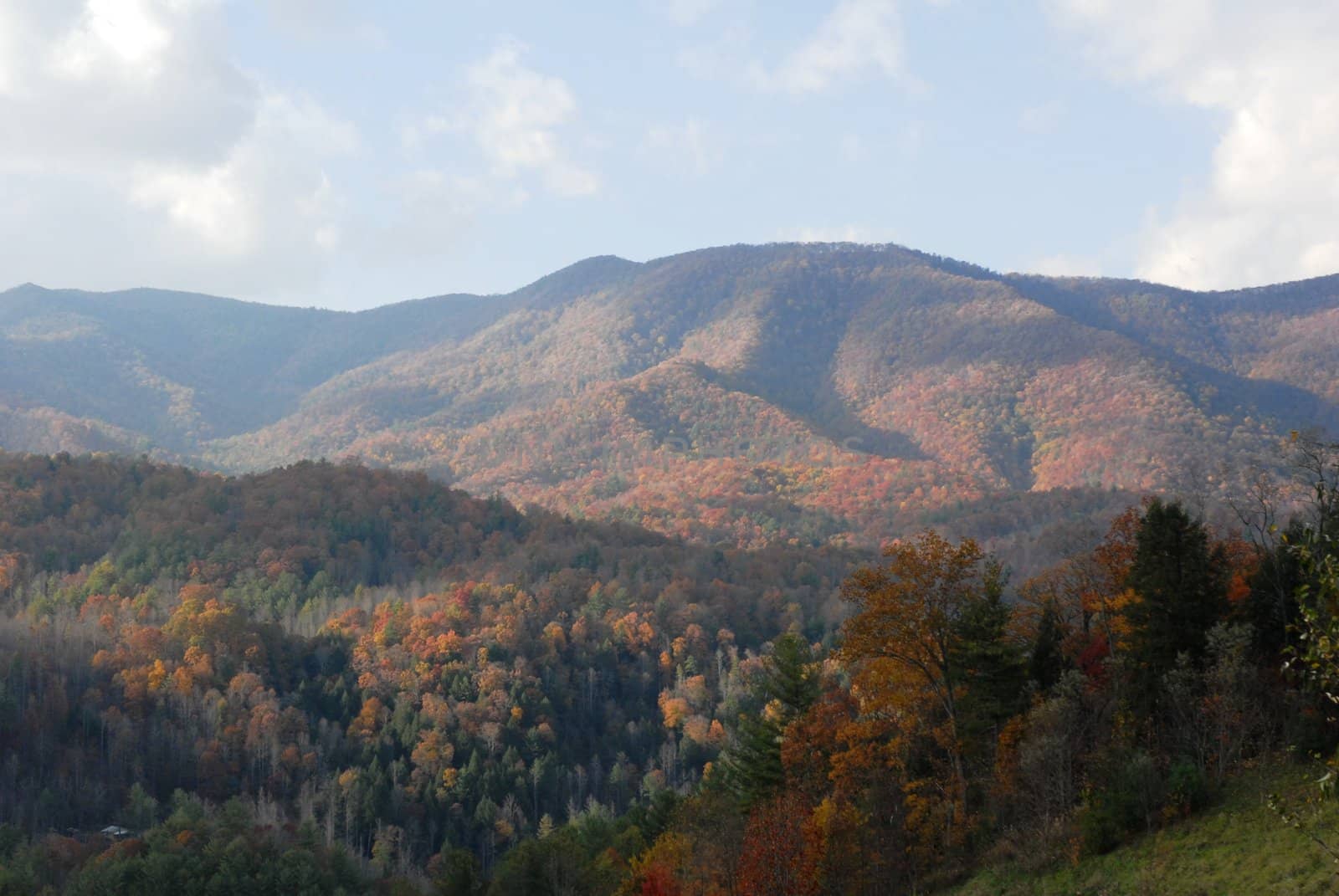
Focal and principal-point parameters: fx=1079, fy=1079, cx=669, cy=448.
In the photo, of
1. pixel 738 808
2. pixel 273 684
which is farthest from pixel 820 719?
pixel 273 684

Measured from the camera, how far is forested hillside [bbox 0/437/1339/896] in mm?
30625

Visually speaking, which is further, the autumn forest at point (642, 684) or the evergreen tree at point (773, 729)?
the evergreen tree at point (773, 729)

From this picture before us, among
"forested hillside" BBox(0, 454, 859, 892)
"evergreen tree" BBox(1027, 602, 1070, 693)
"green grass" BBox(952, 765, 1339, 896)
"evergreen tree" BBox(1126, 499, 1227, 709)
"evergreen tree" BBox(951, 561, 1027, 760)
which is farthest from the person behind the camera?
"forested hillside" BBox(0, 454, 859, 892)

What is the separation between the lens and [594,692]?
11275cm

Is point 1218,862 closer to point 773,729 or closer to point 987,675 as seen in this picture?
point 987,675

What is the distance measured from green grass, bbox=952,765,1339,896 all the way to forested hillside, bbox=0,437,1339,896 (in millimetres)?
355

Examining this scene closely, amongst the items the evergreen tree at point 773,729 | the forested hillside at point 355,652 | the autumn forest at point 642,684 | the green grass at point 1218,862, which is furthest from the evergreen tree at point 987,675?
the forested hillside at point 355,652

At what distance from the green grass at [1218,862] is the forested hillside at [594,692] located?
35cm

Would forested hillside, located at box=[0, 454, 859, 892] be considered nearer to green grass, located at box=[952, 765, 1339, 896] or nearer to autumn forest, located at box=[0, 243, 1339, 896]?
autumn forest, located at box=[0, 243, 1339, 896]

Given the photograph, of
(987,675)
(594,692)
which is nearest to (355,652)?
(594,692)

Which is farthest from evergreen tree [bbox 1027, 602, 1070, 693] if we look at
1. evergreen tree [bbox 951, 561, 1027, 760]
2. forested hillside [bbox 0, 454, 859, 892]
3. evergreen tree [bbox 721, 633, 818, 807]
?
forested hillside [bbox 0, 454, 859, 892]

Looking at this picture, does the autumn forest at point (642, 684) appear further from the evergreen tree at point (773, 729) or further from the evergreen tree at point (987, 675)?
the evergreen tree at point (773, 729)

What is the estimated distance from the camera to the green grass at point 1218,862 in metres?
22.4

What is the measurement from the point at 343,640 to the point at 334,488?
44.0 metres
